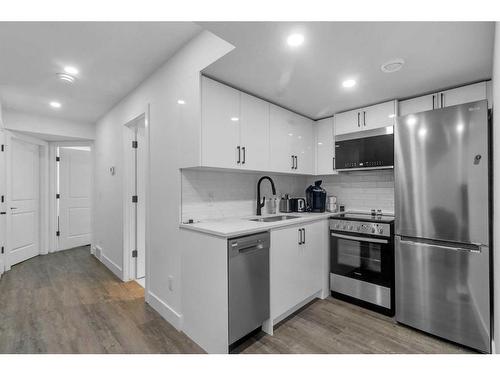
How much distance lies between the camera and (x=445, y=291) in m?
1.92

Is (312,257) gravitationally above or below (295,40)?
below

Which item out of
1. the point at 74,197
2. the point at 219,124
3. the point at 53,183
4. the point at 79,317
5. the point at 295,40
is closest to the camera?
the point at 295,40

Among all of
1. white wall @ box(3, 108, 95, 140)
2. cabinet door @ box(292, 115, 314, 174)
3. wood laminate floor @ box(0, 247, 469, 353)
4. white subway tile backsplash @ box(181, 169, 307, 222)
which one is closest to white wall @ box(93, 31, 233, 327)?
white subway tile backsplash @ box(181, 169, 307, 222)

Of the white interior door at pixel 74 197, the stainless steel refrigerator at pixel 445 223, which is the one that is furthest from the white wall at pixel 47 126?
the stainless steel refrigerator at pixel 445 223

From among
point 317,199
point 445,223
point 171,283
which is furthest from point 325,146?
point 171,283

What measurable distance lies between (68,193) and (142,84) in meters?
3.49

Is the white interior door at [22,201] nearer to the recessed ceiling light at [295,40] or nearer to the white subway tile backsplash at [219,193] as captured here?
the white subway tile backsplash at [219,193]

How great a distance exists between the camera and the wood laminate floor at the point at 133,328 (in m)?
1.86

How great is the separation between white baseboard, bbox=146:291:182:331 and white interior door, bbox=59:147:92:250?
3.50 m

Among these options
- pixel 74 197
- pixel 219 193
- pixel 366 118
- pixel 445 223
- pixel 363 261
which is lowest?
pixel 363 261

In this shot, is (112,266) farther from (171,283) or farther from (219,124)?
(219,124)

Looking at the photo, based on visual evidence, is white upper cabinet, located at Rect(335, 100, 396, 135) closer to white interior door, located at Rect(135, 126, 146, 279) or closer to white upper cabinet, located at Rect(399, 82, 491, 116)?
white upper cabinet, located at Rect(399, 82, 491, 116)

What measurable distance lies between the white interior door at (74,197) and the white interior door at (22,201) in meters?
0.38

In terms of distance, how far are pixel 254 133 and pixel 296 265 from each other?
1343 mm
